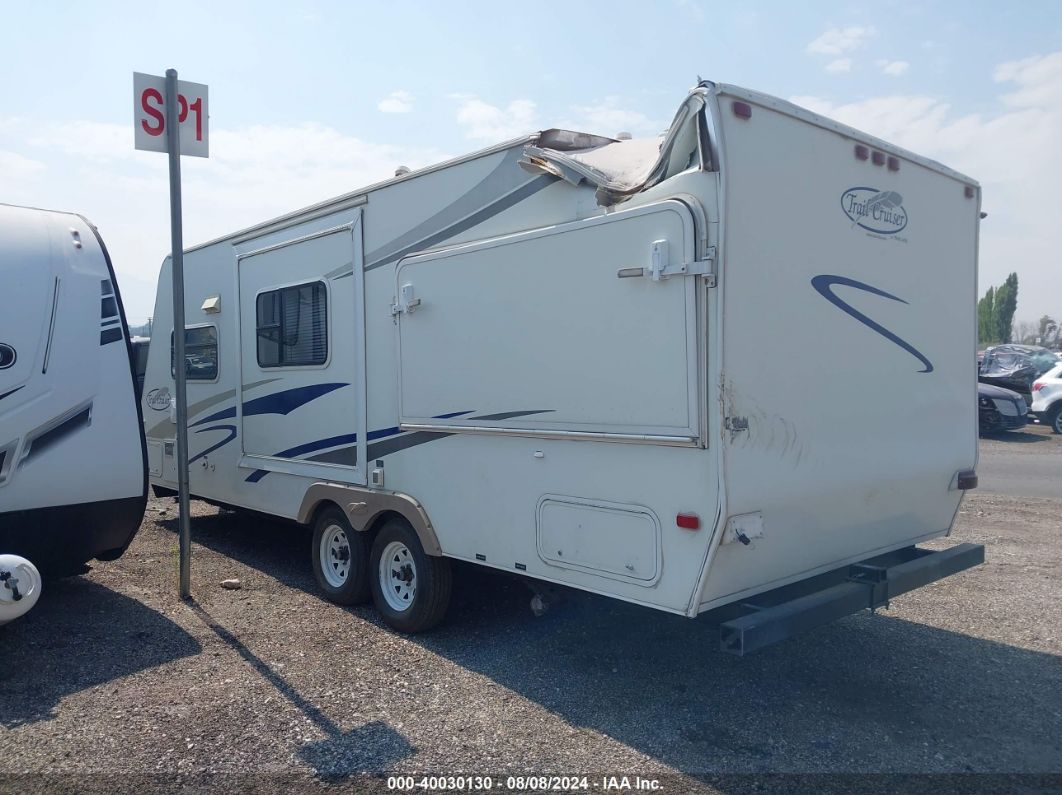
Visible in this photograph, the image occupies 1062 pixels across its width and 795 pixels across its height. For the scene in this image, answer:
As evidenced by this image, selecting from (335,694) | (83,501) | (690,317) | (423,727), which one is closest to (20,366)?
(83,501)

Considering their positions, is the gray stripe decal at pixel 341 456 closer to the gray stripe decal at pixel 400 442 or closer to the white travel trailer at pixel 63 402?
the gray stripe decal at pixel 400 442

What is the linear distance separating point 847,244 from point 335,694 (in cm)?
354

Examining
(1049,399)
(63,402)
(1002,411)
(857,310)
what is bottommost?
(1002,411)

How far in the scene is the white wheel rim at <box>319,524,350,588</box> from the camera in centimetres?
636

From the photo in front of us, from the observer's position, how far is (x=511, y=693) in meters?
4.70

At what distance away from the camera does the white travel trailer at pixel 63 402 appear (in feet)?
18.3

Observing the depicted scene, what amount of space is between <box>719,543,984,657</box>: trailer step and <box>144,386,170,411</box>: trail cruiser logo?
19.9 feet

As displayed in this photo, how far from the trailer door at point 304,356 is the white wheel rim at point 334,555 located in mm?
428

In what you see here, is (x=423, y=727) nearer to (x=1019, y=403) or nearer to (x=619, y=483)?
(x=619, y=483)

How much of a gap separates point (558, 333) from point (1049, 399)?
16.2 m

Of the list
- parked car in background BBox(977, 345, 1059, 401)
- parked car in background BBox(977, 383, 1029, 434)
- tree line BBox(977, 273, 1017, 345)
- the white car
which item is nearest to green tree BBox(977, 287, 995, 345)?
tree line BBox(977, 273, 1017, 345)

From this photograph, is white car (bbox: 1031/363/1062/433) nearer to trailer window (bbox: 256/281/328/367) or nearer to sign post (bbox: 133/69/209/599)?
trailer window (bbox: 256/281/328/367)

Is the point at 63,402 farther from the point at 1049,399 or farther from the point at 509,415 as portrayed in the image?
the point at 1049,399

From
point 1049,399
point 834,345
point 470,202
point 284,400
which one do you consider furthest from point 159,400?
point 1049,399
